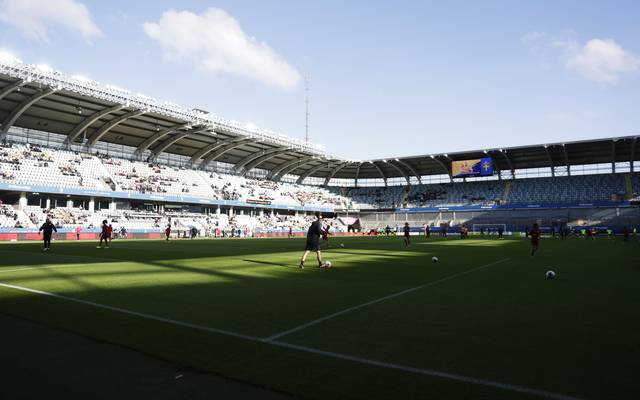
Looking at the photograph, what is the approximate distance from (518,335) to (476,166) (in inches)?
2885

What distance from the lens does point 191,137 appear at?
64.6 metres

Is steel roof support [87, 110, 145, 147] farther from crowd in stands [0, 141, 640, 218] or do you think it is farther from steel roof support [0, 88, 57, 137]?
steel roof support [0, 88, 57, 137]

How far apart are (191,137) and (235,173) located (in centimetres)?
1720

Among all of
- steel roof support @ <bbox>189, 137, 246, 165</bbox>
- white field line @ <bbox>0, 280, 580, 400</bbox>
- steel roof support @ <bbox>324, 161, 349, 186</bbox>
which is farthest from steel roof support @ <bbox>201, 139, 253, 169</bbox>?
white field line @ <bbox>0, 280, 580, 400</bbox>

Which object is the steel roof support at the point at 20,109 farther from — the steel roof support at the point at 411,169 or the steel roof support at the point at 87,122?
the steel roof support at the point at 411,169

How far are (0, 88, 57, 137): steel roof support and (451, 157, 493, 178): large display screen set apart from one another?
207 feet

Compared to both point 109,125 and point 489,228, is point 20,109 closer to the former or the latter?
point 109,125

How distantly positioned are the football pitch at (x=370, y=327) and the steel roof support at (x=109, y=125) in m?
44.5

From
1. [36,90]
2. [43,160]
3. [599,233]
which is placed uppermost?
[36,90]

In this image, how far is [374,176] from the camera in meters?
96.3

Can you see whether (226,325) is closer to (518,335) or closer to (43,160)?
(518,335)

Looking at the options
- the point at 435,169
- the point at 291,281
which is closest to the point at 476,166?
the point at 435,169

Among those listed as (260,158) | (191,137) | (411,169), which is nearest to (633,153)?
(411,169)

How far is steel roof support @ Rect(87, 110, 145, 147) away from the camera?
171 feet
